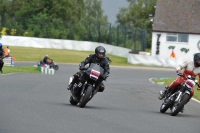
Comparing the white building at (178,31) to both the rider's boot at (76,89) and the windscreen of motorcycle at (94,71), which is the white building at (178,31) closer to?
the rider's boot at (76,89)

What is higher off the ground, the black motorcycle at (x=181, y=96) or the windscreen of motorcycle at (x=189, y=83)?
the windscreen of motorcycle at (x=189, y=83)

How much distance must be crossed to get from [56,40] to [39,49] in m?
4.37

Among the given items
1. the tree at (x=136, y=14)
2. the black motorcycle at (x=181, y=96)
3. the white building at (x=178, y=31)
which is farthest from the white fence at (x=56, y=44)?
the black motorcycle at (x=181, y=96)

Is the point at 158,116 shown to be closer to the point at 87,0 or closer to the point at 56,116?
the point at 56,116

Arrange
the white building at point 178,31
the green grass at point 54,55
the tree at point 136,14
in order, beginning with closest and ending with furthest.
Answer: the green grass at point 54,55, the white building at point 178,31, the tree at point 136,14

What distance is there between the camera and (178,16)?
66938mm

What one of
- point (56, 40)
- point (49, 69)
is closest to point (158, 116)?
point (49, 69)

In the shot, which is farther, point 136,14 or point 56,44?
point 136,14

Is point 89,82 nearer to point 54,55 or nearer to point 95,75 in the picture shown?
point 95,75

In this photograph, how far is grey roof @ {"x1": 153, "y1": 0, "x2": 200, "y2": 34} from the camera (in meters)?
66.1

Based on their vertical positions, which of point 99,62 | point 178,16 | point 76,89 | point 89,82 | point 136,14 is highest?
point 136,14

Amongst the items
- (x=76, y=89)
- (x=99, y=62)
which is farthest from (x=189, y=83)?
(x=76, y=89)

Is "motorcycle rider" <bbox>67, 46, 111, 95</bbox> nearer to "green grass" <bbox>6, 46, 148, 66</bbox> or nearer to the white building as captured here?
"green grass" <bbox>6, 46, 148, 66</bbox>

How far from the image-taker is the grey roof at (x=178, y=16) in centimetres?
6606
